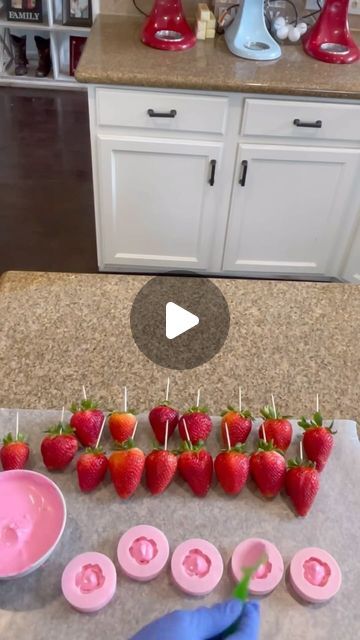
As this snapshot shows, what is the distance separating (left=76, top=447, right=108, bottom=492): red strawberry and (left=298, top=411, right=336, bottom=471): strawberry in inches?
11.6

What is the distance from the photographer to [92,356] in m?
0.90

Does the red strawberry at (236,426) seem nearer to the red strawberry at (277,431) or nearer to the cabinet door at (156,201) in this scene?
the red strawberry at (277,431)

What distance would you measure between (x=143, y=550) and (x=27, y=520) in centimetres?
15

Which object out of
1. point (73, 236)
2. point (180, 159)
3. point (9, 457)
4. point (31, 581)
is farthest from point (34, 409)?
point (73, 236)

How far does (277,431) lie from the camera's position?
0.78m

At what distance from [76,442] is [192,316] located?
1.12 ft

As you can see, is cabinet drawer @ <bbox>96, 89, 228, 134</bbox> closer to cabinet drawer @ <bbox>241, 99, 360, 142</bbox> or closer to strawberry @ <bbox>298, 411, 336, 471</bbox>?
cabinet drawer @ <bbox>241, 99, 360, 142</bbox>

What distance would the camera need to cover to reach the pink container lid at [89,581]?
62cm

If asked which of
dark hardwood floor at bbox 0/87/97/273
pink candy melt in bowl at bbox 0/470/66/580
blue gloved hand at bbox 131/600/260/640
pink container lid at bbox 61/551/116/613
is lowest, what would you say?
dark hardwood floor at bbox 0/87/97/273

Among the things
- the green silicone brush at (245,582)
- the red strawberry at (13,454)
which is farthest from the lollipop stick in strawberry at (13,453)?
the green silicone brush at (245,582)

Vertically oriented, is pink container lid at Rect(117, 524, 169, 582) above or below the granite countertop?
below
